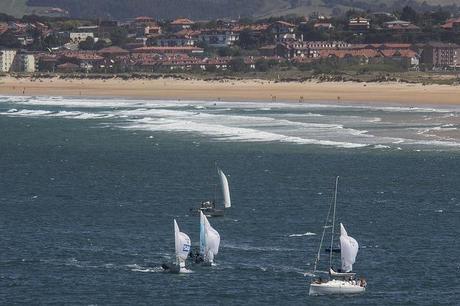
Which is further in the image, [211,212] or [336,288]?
[211,212]

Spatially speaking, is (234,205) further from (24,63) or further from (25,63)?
(24,63)

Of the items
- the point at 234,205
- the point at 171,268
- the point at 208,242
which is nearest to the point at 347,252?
the point at 208,242

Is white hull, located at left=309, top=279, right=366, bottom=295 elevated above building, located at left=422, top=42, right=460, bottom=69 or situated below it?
above

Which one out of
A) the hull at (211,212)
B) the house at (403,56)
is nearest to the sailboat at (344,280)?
the hull at (211,212)

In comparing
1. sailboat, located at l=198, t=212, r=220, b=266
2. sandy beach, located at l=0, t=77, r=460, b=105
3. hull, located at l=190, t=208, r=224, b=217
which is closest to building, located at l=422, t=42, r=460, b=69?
sandy beach, located at l=0, t=77, r=460, b=105

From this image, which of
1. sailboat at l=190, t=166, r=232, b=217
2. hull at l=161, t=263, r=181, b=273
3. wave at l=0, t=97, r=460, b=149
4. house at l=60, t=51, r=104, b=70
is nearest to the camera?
hull at l=161, t=263, r=181, b=273

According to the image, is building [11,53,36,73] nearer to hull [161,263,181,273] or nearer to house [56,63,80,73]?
house [56,63,80,73]

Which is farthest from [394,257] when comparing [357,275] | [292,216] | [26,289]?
[26,289]
